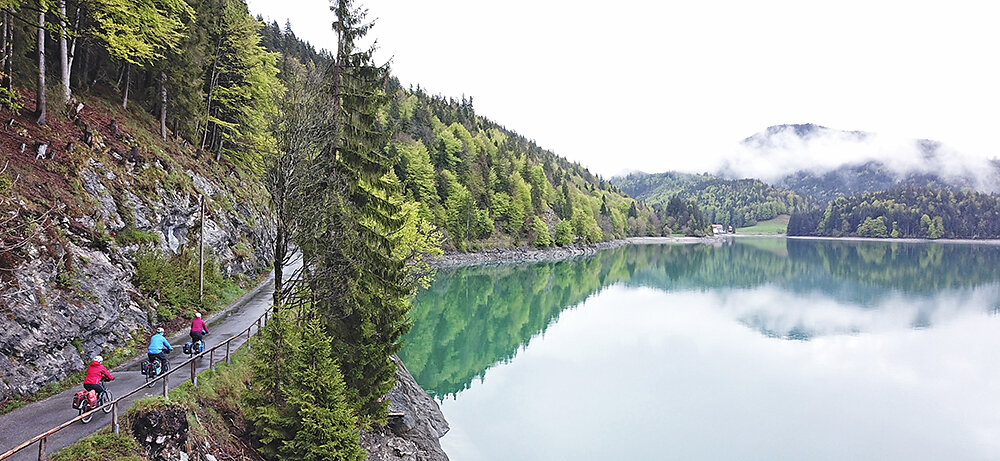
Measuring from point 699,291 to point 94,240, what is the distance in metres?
68.7

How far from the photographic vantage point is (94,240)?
16.5 meters

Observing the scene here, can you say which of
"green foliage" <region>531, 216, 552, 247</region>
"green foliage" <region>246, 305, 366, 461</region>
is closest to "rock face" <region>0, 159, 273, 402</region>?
"green foliage" <region>246, 305, 366, 461</region>

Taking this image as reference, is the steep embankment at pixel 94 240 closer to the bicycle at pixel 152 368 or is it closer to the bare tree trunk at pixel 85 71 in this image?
the bare tree trunk at pixel 85 71

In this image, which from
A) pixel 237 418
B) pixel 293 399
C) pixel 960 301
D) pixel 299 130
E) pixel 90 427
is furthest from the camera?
pixel 960 301

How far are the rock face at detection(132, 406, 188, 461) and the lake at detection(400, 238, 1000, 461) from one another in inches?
497

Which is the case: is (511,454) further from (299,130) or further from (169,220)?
(169,220)

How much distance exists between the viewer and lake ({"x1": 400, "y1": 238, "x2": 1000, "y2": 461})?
918 inches

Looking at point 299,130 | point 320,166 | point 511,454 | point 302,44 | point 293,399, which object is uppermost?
point 302,44

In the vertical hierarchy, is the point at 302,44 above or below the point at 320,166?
above

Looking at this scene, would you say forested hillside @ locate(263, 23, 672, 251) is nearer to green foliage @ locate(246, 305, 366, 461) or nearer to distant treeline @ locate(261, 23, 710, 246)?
distant treeline @ locate(261, 23, 710, 246)

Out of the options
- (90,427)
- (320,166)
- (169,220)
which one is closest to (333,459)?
(90,427)

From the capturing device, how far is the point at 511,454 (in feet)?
70.9

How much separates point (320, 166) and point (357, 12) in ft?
16.8

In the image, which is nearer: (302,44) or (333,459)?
(333,459)
